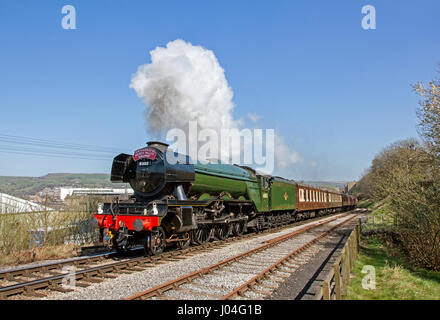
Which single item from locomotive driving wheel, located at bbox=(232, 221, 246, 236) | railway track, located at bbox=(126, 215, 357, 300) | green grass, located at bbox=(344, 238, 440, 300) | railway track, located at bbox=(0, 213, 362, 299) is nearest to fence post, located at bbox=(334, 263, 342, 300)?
green grass, located at bbox=(344, 238, 440, 300)

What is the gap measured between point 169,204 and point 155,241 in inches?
45.0

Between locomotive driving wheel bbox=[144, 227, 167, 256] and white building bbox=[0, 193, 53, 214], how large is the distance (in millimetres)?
4164

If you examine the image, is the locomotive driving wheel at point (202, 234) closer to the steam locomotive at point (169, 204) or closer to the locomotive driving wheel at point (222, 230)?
the steam locomotive at point (169, 204)

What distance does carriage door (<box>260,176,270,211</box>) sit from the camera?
1599 cm

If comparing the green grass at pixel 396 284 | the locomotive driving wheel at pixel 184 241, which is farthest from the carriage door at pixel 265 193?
the green grass at pixel 396 284

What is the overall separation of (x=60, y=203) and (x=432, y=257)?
39.6ft

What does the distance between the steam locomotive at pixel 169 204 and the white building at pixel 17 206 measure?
258cm

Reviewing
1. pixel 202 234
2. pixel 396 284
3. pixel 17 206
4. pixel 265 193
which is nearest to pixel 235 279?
pixel 396 284

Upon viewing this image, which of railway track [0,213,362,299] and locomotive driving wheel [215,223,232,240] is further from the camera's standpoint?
locomotive driving wheel [215,223,232,240]

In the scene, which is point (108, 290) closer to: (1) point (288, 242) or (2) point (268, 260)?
(2) point (268, 260)

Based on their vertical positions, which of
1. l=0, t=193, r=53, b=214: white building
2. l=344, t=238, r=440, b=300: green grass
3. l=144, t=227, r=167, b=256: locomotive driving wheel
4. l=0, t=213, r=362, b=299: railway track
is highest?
l=0, t=193, r=53, b=214: white building

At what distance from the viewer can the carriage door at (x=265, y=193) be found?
16.0 metres

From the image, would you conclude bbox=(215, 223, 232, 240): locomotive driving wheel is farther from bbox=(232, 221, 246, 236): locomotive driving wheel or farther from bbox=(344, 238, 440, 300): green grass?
bbox=(344, 238, 440, 300): green grass
